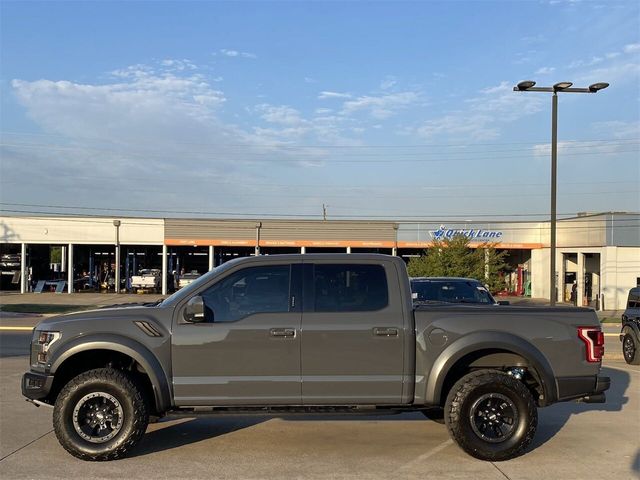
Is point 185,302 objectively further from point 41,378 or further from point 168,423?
point 168,423

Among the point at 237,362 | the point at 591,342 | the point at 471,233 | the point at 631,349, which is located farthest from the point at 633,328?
the point at 471,233

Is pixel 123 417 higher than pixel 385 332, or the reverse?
pixel 385 332

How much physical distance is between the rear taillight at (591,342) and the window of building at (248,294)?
286 cm

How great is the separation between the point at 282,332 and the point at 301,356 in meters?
0.29

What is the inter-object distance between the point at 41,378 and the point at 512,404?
4.44 m

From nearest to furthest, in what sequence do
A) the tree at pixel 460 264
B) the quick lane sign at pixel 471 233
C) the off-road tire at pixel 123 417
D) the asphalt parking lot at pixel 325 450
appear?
the asphalt parking lot at pixel 325 450 → the off-road tire at pixel 123 417 → the tree at pixel 460 264 → the quick lane sign at pixel 471 233

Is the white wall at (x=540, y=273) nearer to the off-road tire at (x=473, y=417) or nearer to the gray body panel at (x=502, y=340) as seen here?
the gray body panel at (x=502, y=340)

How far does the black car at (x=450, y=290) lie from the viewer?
11281mm

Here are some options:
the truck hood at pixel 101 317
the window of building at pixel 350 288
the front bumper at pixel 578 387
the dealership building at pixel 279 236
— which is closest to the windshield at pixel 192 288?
the truck hood at pixel 101 317

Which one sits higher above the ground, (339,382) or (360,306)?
(360,306)

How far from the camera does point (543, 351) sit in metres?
5.85

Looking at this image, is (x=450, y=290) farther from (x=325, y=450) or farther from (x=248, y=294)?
(x=248, y=294)

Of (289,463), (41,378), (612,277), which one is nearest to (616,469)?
(289,463)

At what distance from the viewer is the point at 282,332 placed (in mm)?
5664
